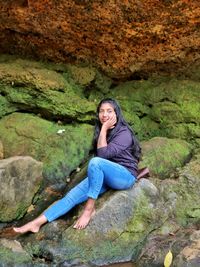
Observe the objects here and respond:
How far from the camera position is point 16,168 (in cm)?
535

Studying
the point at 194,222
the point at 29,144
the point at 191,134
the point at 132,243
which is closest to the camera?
the point at 132,243

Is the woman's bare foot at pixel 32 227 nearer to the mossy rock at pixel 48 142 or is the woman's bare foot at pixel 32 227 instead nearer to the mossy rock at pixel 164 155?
the mossy rock at pixel 48 142

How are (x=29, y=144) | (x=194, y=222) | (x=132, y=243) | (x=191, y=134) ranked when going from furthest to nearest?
(x=191, y=134) < (x=29, y=144) < (x=194, y=222) < (x=132, y=243)

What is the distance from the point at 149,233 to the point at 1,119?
276cm

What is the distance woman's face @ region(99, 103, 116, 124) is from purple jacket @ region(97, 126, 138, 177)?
20 centimetres

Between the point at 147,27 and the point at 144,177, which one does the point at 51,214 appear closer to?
the point at 144,177

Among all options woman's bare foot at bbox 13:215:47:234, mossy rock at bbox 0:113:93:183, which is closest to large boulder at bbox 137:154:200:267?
woman's bare foot at bbox 13:215:47:234

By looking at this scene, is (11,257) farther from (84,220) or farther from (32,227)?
(84,220)

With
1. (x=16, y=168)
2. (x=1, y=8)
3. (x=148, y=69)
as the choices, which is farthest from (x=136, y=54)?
(x=16, y=168)

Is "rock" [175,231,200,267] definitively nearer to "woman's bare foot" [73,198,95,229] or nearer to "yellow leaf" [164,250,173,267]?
"yellow leaf" [164,250,173,267]

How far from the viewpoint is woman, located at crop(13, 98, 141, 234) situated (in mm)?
5098

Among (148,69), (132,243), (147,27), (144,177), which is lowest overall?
(132,243)

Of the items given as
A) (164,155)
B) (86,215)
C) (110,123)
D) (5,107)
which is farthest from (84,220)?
(5,107)

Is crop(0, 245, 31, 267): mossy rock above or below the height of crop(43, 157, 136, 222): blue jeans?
below
